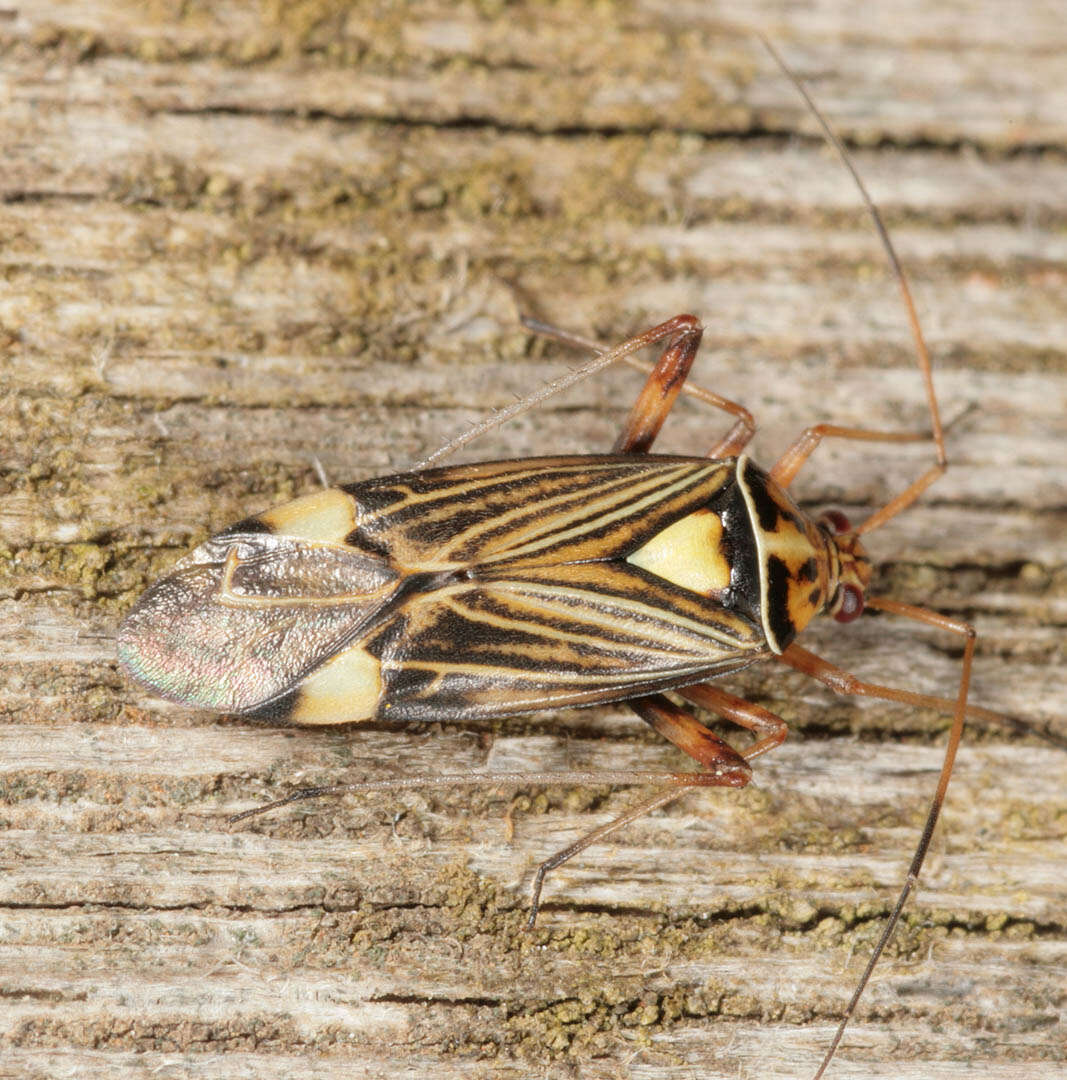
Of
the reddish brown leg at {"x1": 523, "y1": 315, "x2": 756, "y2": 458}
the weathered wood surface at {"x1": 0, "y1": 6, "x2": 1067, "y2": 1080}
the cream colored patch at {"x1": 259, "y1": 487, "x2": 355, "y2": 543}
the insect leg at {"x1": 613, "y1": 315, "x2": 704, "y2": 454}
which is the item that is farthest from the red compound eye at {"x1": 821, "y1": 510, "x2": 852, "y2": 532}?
the cream colored patch at {"x1": 259, "y1": 487, "x2": 355, "y2": 543}

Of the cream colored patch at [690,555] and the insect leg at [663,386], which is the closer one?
the cream colored patch at [690,555]

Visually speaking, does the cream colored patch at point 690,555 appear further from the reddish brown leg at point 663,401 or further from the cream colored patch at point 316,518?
the cream colored patch at point 316,518

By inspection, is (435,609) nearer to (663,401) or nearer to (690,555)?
(690,555)

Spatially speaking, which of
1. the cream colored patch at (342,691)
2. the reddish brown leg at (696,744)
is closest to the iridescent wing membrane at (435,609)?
the cream colored patch at (342,691)

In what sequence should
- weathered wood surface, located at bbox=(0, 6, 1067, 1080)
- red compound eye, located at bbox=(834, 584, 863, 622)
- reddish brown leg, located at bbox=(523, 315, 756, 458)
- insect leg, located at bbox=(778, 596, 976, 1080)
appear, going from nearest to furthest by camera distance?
weathered wood surface, located at bbox=(0, 6, 1067, 1080)
insect leg, located at bbox=(778, 596, 976, 1080)
reddish brown leg, located at bbox=(523, 315, 756, 458)
red compound eye, located at bbox=(834, 584, 863, 622)

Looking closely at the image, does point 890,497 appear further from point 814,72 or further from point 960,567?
point 814,72

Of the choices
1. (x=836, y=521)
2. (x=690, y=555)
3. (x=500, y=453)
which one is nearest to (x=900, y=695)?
(x=836, y=521)

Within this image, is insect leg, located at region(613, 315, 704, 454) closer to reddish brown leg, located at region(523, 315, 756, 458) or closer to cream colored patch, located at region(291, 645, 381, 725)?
reddish brown leg, located at region(523, 315, 756, 458)
